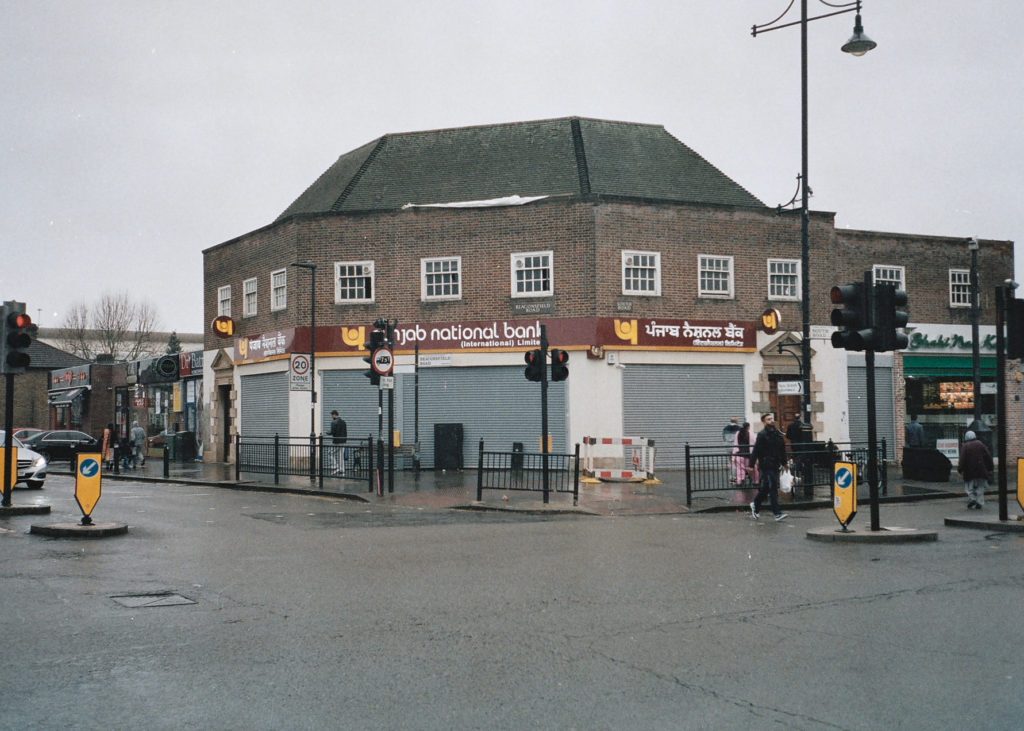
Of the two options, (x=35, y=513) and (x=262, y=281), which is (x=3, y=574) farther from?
(x=262, y=281)

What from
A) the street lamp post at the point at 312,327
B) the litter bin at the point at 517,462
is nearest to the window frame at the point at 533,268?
the litter bin at the point at 517,462

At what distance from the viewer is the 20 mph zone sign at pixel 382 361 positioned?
2073 cm

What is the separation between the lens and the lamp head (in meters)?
19.8

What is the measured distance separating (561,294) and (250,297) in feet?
37.7

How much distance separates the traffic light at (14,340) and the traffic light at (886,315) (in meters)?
12.4

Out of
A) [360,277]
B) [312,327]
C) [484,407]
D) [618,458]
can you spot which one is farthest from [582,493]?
[360,277]

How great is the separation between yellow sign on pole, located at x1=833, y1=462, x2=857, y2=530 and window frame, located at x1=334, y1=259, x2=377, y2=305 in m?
18.9

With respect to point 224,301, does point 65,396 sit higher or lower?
lower

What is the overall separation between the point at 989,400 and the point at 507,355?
17182 millimetres

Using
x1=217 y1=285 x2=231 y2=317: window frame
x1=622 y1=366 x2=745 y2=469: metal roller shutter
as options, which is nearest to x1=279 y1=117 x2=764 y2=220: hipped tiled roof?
x1=217 y1=285 x2=231 y2=317: window frame

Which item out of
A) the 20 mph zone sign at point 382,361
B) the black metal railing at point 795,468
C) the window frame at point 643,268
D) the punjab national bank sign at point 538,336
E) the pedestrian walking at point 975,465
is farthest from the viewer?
the window frame at point 643,268

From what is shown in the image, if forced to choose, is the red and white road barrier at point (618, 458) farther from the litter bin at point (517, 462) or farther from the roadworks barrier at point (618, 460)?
the litter bin at point (517, 462)

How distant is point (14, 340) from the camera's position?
1507 cm

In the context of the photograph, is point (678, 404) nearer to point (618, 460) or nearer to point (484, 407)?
point (618, 460)
